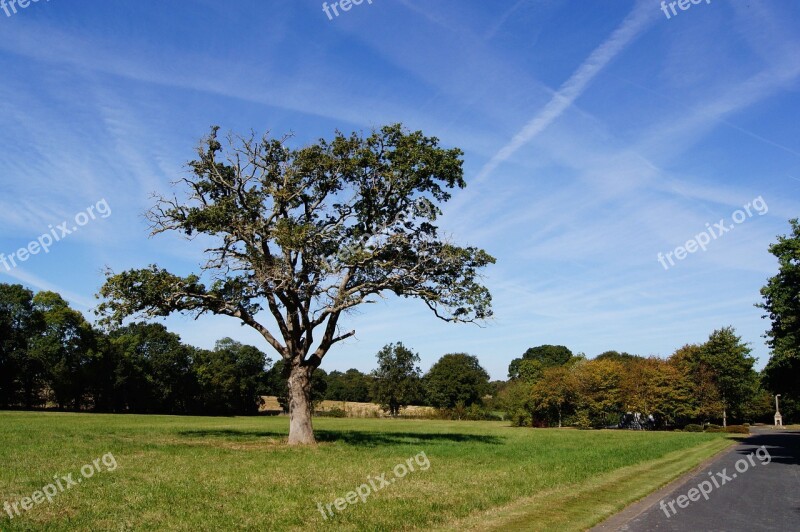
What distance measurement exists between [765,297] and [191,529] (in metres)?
43.7

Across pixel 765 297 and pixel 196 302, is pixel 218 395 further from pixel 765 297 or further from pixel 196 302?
pixel 765 297

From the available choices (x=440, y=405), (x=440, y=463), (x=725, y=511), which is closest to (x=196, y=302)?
(x=440, y=463)

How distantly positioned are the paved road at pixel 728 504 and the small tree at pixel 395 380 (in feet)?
315

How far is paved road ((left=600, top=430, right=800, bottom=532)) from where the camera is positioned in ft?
39.1

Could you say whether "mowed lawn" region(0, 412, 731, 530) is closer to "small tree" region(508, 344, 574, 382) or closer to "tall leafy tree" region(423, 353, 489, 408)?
"small tree" region(508, 344, 574, 382)

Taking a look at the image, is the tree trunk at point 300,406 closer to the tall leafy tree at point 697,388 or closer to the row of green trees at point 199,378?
the row of green trees at point 199,378

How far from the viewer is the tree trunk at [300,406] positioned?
28.8 metres

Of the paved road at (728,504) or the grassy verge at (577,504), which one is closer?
the grassy verge at (577,504)

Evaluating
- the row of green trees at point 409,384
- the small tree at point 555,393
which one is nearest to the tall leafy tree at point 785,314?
the small tree at point 555,393

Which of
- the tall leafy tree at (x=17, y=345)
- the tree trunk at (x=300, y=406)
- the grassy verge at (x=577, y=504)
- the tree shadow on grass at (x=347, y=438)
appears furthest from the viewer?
the tall leafy tree at (x=17, y=345)

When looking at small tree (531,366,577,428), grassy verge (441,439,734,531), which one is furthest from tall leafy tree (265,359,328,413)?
grassy verge (441,439,734,531)

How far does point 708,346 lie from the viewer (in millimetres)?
74312

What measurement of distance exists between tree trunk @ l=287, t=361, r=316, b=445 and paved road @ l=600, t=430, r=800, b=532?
17413mm

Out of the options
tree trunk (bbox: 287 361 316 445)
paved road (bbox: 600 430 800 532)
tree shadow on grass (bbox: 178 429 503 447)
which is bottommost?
tree shadow on grass (bbox: 178 429 503 447)
